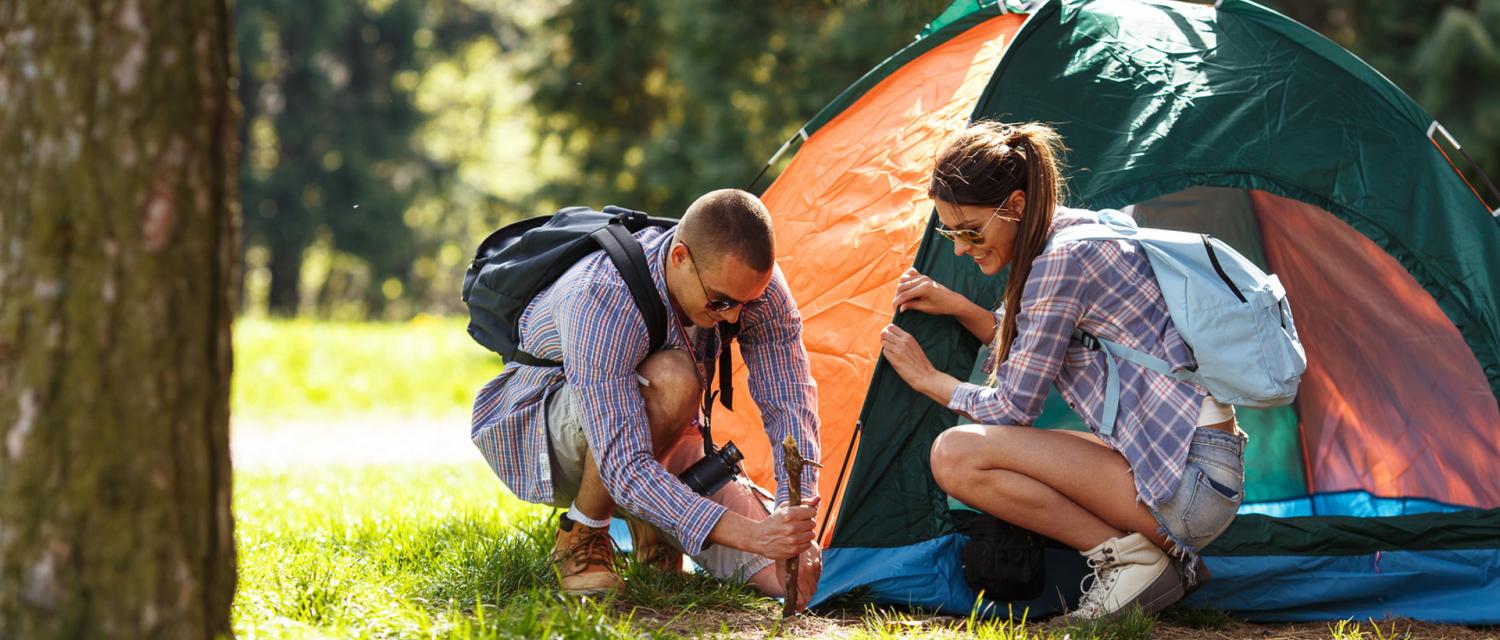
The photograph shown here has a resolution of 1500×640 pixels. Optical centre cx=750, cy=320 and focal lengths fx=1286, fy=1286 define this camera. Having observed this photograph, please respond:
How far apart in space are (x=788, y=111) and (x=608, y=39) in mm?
2292

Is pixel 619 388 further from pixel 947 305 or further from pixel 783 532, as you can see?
pixel 947 305

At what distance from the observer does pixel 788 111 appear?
449 inches

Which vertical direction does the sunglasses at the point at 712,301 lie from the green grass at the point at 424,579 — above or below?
above

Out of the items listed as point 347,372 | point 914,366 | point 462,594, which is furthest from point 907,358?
point 347,372

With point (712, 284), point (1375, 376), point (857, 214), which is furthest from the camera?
point (1375, 376)

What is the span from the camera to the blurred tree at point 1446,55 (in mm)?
8992

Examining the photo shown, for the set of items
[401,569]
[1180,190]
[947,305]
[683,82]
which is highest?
[683,82]

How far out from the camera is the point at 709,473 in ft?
11.2

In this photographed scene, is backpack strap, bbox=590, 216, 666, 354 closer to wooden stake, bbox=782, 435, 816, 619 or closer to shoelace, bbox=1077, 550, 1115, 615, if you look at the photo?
wooden stake, bbox=782, 435, 816, 619

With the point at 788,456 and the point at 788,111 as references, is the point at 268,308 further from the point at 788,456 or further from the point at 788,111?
the point at 788,456

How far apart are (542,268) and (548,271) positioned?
2 cm

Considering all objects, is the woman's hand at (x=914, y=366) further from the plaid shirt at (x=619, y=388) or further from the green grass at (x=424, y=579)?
the green grass at (x=424, y=579)

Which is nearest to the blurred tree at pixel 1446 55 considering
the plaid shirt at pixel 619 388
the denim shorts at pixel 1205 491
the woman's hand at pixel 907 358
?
the denim shorts at pixel 1205 491

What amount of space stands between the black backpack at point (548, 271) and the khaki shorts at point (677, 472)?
19cm
